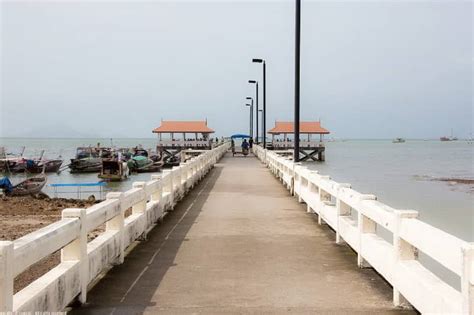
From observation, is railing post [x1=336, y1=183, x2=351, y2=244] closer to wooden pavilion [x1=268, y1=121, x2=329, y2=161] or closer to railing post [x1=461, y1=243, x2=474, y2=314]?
railing post [x1=461, y1=243, x2=474, y2=314]

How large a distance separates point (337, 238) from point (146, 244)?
11.2ft

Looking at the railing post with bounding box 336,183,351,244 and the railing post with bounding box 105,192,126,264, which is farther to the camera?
the railing post with bounding box 336,183,351,244

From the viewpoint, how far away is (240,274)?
26.1 ft

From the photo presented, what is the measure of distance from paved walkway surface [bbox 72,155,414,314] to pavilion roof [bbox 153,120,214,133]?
7104 centimetres

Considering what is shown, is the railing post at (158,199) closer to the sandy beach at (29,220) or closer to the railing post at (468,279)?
the sandy beach at (29,220)

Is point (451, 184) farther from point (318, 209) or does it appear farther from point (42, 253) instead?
point (42, 253)

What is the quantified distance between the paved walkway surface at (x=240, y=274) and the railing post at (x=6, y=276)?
73.9 inches

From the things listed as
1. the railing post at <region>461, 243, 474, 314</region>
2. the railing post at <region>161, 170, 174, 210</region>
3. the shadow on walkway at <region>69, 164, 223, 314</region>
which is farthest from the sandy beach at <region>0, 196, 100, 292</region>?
the railing post at <region>461, 243, 474, 314</region>

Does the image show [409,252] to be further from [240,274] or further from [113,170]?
[113,170]

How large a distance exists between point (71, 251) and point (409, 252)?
3.76 metres

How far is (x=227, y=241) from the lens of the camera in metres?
10.5

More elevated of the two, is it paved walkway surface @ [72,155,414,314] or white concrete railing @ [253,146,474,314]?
white concrete railing @ [253,146,474,314]

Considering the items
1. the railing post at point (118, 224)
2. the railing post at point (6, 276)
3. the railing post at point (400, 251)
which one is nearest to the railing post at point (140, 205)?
the railing post at point (118, 224)

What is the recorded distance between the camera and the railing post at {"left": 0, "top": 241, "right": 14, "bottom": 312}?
433cm
